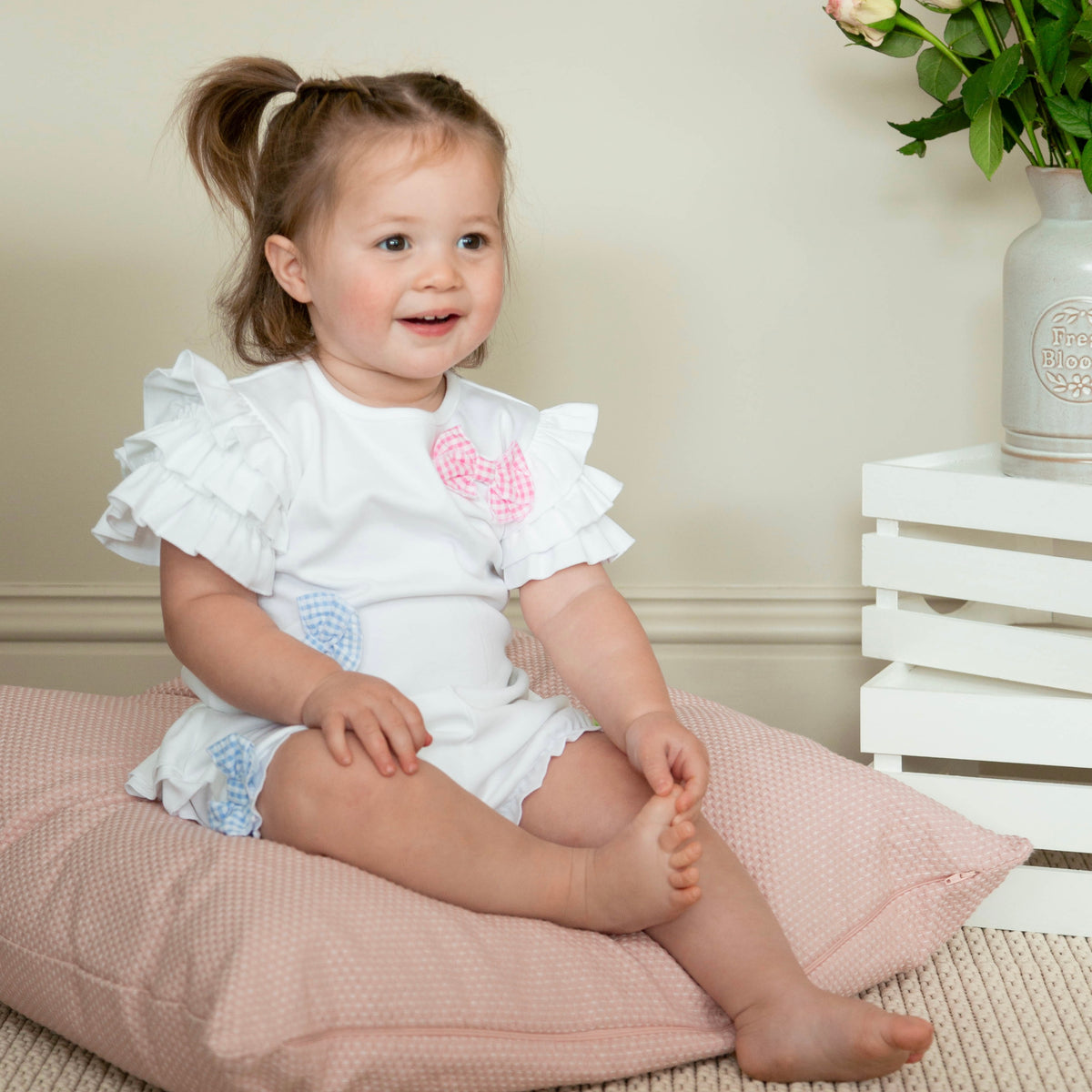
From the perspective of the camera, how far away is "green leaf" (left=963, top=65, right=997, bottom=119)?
1.21 meters

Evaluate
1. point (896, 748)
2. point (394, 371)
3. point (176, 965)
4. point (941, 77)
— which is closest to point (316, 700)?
point (176, 965)

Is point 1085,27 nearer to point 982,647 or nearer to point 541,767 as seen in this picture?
point 982,647

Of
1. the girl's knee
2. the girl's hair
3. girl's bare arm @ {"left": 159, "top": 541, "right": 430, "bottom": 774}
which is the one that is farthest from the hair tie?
the girl's knee

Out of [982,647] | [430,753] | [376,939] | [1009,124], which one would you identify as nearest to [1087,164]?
[1009,124]

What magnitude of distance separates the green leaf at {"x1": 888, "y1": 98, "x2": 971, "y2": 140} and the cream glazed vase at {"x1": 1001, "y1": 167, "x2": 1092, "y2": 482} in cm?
13

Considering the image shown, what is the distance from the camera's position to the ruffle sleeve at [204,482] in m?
1.02

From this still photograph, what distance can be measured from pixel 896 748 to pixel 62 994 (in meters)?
0.73

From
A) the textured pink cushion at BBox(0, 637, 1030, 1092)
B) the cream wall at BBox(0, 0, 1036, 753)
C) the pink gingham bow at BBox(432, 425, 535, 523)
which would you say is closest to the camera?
the textured pink cushion at BBox(0, 637, 1030, 1092)

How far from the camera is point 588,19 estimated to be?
5.07 ft

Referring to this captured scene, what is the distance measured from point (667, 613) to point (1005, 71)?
77 cm

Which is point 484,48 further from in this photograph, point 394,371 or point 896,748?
point 896,748

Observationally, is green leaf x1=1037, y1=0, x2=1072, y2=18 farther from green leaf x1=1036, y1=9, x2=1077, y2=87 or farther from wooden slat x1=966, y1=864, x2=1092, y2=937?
wooden slat x1=966, y1=864, x2=1092, y2=937

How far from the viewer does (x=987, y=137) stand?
1252mm

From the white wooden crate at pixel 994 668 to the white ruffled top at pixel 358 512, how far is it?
0.94 feet
